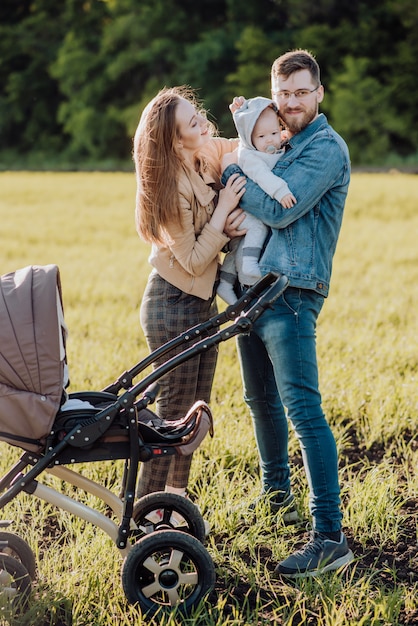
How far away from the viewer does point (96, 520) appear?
2842 mm

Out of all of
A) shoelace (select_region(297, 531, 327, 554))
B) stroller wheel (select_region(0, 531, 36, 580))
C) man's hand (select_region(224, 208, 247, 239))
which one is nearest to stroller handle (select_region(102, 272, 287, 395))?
man's hand (select_region(224, 208, 247, 239))

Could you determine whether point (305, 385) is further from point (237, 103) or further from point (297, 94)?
point (237, 103)

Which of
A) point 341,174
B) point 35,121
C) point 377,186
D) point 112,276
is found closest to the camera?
point 341,174

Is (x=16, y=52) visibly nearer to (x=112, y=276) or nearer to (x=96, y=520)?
(x=112, y=276)

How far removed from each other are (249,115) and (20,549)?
1.78 meters

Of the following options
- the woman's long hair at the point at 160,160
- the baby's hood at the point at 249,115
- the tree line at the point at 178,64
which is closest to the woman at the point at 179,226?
the woman's long hair at the point at 160,160

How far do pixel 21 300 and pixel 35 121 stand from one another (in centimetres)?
3946

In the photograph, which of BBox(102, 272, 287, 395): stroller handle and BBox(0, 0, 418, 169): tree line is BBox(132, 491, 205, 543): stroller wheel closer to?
BBox(102, 272, 287, 395): stroller handle

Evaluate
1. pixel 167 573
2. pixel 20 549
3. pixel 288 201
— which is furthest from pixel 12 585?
pixel 288 201

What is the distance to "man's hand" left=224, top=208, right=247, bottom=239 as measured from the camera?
321 centimetres

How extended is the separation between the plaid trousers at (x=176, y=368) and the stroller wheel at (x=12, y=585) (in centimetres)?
79

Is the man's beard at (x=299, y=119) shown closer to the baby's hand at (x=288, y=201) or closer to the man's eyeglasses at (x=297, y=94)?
the man's eyeglasses at (x=297, y=94)

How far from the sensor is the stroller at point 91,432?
8.82ft

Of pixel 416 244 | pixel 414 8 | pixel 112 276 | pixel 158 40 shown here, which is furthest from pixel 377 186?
pixel 158 40
